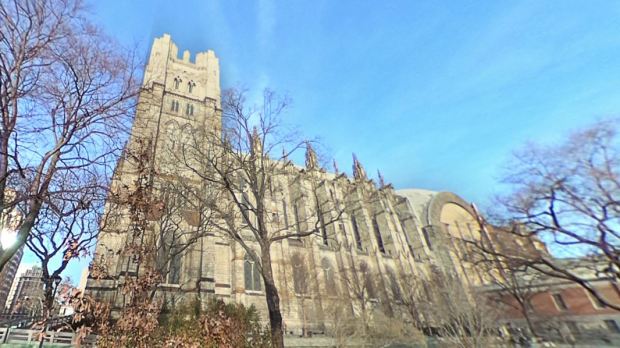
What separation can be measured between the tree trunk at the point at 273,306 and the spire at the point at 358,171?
1185 inches

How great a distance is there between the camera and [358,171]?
131ft

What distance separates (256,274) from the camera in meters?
22.6

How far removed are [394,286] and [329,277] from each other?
25.5 ft

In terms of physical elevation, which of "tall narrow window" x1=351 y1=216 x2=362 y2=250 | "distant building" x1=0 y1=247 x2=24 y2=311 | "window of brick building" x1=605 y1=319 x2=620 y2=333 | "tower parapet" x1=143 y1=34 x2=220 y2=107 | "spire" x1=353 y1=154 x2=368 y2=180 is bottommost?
"window of brick building" x1=605 y1=319 x2=620 y2=333

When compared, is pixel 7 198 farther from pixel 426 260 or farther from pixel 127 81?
pixel 426 260

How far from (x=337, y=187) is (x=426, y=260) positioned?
1379cm

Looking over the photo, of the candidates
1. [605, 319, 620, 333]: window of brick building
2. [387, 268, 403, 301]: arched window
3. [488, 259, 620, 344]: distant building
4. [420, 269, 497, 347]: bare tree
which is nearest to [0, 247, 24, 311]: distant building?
[387, 268, 403, 301]: arched window

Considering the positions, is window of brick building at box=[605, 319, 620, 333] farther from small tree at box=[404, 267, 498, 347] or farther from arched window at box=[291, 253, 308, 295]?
arched window at box=[291, 253, 308, 295]

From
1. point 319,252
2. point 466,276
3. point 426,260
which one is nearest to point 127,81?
point 319,252

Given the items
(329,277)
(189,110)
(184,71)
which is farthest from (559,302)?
(184,71)

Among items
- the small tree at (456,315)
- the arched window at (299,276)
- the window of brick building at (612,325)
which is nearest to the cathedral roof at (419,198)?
the small tree at (456,315)

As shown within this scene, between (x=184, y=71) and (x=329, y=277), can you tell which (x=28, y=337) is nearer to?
(x=329, y=277)

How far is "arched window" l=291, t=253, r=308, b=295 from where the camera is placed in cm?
2314

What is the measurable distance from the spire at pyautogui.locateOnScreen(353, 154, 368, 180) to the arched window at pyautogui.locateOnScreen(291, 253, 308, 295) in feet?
54.2
